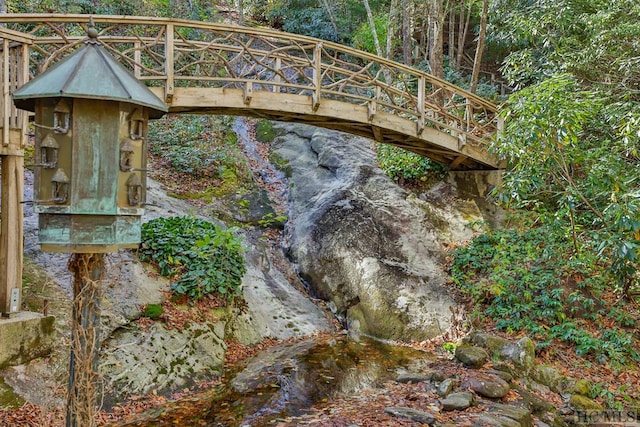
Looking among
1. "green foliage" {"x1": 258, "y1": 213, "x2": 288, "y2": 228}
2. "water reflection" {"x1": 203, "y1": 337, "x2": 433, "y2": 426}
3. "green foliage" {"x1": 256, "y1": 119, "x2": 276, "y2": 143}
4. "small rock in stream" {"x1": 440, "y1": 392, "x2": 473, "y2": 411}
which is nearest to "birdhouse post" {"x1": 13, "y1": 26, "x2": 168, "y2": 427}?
"water reflection" {"x1": 203, "y1": 337, "x2": 433, "y2": 426}

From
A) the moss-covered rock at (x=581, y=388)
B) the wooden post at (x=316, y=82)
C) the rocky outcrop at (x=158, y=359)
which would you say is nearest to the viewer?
the rocky outcrop at (x=158, y=359)

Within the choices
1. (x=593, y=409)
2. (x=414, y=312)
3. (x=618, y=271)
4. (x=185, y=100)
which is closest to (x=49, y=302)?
(x=185, y=100)

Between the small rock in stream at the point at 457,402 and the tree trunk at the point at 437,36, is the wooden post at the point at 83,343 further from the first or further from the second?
the tree trunk at the point at 437,36

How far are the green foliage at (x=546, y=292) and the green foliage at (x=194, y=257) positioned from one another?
170 inches

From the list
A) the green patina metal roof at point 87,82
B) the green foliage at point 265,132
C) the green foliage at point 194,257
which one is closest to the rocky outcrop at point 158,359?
the green foliage at point 194,257

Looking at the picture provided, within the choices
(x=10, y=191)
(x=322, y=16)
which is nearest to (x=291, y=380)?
(x=10, y=191)

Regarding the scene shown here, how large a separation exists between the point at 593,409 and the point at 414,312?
3064 millimetres

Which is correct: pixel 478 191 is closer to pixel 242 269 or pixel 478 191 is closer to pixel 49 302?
pixel 242 269

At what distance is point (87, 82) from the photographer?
269 centimetres

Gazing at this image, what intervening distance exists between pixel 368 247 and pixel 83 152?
7107 mm

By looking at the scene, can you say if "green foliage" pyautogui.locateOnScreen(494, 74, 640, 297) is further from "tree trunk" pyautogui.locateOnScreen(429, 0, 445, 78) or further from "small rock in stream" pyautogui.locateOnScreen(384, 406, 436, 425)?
"tree trunk" pyautogui.locateOnScreen(429, 0, 445, 78)

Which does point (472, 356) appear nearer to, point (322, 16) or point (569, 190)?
point (569, 190)

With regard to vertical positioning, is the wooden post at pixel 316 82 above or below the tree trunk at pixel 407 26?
below

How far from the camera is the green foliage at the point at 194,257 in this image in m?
6.93
